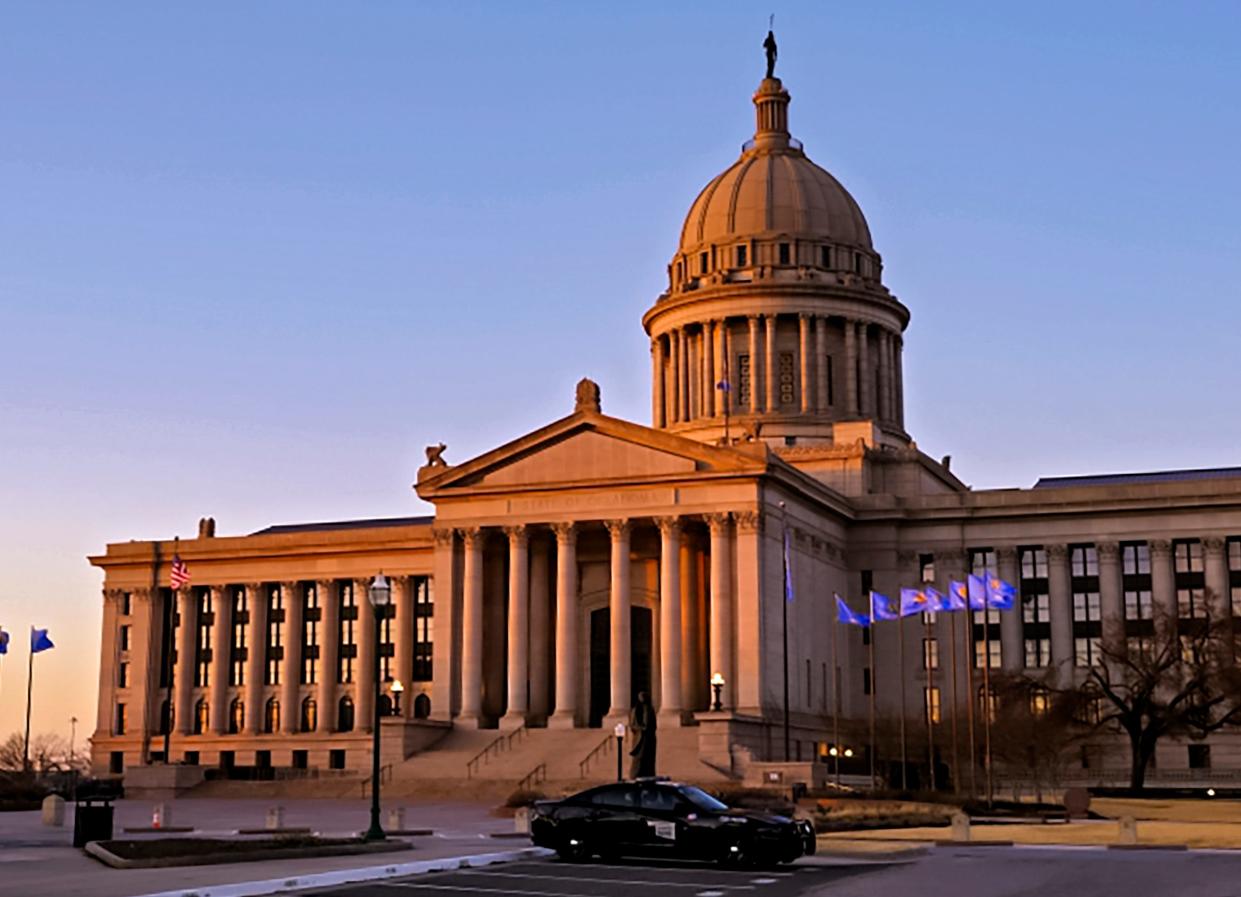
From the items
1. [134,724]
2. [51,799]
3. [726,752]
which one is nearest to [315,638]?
[134,724]

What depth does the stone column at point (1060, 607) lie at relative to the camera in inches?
3932


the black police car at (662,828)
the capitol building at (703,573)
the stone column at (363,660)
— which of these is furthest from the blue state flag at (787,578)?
the black police car at (662,828)

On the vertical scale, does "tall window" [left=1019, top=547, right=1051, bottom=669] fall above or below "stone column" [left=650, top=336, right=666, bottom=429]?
below

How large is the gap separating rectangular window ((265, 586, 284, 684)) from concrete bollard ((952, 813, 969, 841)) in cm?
7324

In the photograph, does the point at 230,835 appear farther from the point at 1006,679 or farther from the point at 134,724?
the point at 134,724

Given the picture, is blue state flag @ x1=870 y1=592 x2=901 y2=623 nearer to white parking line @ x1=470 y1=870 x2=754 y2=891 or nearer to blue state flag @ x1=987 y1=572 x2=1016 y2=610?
blue state flag @ x1=987 y1=572 x2=1016 y2=610

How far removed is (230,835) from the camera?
48156mm

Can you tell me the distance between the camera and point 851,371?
113 meters

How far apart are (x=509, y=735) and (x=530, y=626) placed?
7.73 meters

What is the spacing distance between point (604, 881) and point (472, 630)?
6172 cm

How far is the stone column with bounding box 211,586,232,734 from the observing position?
112 meters

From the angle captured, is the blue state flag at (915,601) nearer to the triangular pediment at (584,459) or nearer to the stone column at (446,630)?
the triangular pediment at (584,459)

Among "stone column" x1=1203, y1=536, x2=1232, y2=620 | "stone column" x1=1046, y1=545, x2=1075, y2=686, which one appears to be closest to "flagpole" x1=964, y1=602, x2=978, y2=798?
"stone column" x1=1046, y1=545, x2=1075, y2=686

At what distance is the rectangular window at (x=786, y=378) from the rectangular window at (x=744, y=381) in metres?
2.01
